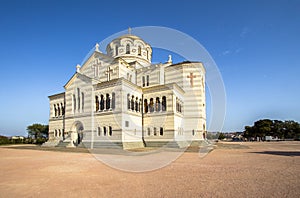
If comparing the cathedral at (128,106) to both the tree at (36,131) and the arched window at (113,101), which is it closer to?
the arched window at (113,101)

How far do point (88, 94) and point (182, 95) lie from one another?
16720 millimetres

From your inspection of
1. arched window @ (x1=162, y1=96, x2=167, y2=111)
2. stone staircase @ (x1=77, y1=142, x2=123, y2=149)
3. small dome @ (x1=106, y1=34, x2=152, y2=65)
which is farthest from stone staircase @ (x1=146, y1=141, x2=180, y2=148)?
small dome @ (x1=106, y1=34, x2=152, y2=65)

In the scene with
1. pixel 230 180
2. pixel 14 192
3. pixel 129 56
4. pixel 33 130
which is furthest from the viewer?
pixel 33 130

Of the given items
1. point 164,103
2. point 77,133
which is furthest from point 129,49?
point 77,133

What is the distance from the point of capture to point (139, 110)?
3356 cm

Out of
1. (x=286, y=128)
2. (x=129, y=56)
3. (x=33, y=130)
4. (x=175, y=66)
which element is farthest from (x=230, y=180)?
(x=286, y=128)

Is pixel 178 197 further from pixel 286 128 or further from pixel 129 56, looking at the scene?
pixel 286 128

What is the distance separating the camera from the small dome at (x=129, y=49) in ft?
144

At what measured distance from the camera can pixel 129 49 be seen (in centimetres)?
4431

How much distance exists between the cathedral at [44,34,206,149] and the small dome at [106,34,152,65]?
348 centimetres

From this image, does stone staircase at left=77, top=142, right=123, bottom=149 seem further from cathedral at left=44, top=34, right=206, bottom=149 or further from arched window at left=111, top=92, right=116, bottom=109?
arched window at left=111, top=92, right=116, bottom=109

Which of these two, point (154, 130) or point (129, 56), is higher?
point (129, 56)

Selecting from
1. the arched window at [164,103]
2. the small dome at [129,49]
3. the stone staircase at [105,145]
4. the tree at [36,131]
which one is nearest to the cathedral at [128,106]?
the arched window at [164,103]

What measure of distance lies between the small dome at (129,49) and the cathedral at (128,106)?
137 inches
